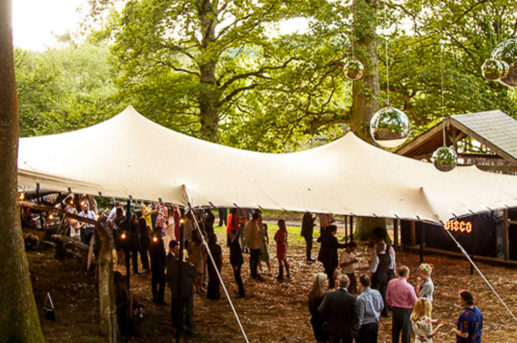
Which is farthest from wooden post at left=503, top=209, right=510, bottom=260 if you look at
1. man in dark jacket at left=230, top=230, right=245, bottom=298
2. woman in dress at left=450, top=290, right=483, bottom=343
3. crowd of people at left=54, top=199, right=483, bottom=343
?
woman in dress at left=450, top=290, right=483, bottom=343

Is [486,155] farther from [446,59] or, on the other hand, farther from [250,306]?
[250,306]

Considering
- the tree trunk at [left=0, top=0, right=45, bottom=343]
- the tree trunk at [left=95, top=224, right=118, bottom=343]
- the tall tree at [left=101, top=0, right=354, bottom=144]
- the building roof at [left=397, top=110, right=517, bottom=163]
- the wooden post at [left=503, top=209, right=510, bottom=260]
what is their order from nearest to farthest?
the tree trunk at [left=0, top=0, right=45, bottom=343] → the tree trunk at [left=95, top=224, right=118, bottom=343] → the building roof at [left=397, top=110, right=517, bottom=163] → the wooden post at [left=503, top=209, right=510, bottom=260] → the tall tree at [left=101, top=0, right=354, bottom=144]

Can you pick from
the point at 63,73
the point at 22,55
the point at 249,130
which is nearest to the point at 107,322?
the point at 249,130

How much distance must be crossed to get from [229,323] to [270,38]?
39.3 feet

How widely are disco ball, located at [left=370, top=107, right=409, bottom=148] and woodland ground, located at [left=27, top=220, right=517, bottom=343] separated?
3360 mm

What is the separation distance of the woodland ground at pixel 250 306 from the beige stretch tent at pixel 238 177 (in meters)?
2.08

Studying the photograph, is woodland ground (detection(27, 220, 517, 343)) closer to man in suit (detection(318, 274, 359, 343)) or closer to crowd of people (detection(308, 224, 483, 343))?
crowd of people (detection(308, 224, 483, 343))

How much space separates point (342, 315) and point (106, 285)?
3.10 m

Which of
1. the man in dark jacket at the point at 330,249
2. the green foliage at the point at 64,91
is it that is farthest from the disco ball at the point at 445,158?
the green foliage at the point at 64,91

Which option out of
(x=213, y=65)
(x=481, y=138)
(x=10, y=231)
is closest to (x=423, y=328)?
(x=10, y=231)

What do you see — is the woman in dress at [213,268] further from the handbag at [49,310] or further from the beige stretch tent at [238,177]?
the handbag at [49,310]

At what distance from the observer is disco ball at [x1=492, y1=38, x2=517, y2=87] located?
4.24 meters

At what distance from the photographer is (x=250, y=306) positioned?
9.18 metres

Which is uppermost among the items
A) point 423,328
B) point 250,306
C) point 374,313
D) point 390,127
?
point 390,127
